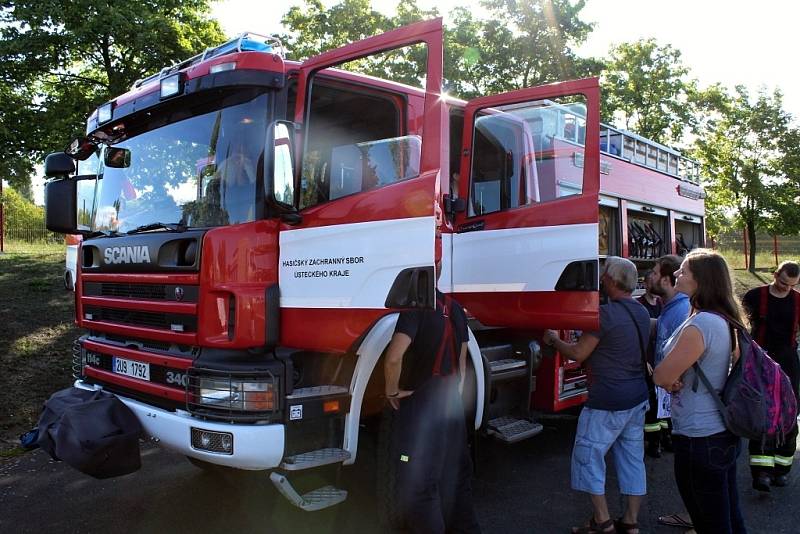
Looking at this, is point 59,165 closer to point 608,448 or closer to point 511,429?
point 511,429

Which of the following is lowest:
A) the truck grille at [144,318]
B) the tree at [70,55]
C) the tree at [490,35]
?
the truck grille at [144,318]

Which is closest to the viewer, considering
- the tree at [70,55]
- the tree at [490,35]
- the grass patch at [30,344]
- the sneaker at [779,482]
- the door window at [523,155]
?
the door window at [523,155]

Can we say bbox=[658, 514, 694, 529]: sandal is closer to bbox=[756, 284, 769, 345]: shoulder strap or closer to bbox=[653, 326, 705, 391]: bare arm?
bbox=[653, 326, 705, 391]: bare arm

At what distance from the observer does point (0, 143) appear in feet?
41.2

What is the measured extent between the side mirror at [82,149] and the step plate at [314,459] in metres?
2.74

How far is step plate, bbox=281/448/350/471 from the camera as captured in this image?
3148mm

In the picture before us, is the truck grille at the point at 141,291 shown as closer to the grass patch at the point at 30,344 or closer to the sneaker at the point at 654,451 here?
the grass patch at the point at 30,344

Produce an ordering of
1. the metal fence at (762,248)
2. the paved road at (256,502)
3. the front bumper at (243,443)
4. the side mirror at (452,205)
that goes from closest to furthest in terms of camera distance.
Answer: the front bumper at (243,443) → the paved road at (256,502) → the side mirror at (452,205) → the metal fence at (762,248)

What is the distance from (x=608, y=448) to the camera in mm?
3719

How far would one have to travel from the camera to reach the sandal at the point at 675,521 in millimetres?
3952

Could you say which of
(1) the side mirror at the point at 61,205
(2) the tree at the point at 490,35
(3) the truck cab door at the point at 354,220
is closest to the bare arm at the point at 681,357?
(3) the truck cab door at the point at 354,220

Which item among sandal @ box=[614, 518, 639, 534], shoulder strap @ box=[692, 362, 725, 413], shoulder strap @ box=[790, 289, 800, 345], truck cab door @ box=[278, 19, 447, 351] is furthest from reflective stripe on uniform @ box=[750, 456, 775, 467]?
truck cab door @ box=[278, 19, 447, 351]

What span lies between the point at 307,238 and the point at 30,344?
6.18 m

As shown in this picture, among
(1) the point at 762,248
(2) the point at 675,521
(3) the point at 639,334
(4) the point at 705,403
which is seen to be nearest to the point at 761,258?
(1) the point at 762,248
